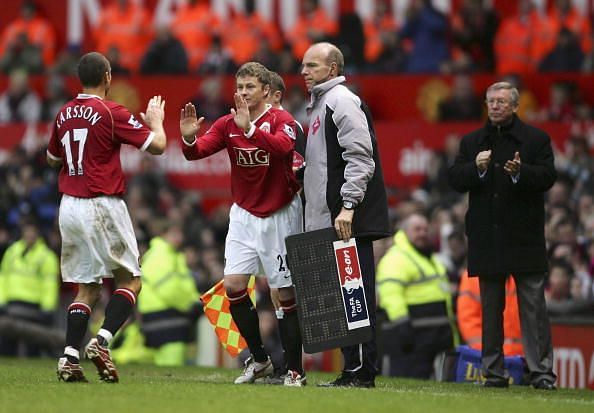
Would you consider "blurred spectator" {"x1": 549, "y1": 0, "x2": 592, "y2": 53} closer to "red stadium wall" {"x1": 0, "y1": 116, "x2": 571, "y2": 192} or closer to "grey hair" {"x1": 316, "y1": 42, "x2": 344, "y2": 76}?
"red stadium wall" {"x1": 0, "y1": 116, "x2": 571, "y2": 192}

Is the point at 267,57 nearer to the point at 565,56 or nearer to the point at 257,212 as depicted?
the point at 565,56

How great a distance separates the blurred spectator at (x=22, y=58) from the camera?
2333 centimetres

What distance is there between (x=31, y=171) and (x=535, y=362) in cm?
1078

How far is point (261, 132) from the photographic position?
10.4 meters

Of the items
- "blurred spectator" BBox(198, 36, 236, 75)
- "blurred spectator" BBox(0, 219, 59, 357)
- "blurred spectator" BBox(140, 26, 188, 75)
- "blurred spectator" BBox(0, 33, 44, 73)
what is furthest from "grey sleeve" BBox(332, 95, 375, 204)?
"blurred spectator" BBox(0, 33, 44, 73)

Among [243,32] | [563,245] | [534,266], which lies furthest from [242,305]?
[243,32]

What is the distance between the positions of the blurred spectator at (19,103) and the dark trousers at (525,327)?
11531 mm

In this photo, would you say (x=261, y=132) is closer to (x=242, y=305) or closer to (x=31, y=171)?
(x=242, y=305)

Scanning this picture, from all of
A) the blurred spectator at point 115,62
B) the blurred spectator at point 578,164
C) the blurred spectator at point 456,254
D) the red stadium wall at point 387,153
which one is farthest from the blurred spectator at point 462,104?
the blurred spectator at point 115,62

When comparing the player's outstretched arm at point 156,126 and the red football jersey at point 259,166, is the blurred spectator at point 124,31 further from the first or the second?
the player's outstretched arm at point 156,126

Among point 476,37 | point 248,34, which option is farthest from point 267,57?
point 476,37

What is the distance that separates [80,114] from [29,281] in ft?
27.5

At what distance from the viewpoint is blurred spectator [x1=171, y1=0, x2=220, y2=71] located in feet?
78.0

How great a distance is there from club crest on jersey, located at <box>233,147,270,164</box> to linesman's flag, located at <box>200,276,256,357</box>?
1.57 meters
